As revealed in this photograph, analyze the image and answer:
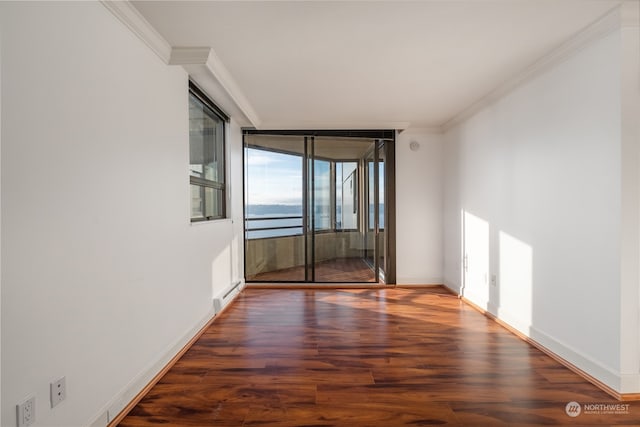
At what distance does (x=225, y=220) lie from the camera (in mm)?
4305

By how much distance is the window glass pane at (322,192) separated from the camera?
5328 mm

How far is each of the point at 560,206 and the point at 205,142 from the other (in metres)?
3.38

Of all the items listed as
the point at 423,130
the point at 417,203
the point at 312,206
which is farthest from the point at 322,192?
the point at 423,130

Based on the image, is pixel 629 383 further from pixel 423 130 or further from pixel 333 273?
pixel 423 130

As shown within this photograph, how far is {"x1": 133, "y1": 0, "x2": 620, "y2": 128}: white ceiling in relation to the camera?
211 cm

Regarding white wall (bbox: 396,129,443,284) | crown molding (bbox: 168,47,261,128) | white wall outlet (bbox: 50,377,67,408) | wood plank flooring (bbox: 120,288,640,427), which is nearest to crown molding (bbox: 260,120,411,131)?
white wall (bbox: 396,129,443,284)

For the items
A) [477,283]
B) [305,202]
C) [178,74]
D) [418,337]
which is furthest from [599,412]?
[305,202]

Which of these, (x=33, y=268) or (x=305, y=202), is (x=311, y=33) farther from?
(x=305, y=202)

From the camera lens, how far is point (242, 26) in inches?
91.4

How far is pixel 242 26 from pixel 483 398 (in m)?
2.80

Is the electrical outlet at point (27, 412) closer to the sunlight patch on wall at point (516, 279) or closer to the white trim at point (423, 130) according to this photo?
the sunlight patch on wall at point (516, 279)

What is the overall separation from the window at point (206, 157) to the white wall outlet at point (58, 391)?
1.96 meters

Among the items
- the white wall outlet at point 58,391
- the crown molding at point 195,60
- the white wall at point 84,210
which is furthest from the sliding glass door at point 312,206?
the white wall outlet at point 58,391

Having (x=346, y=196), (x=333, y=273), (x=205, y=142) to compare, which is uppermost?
(x=205, y=142)
